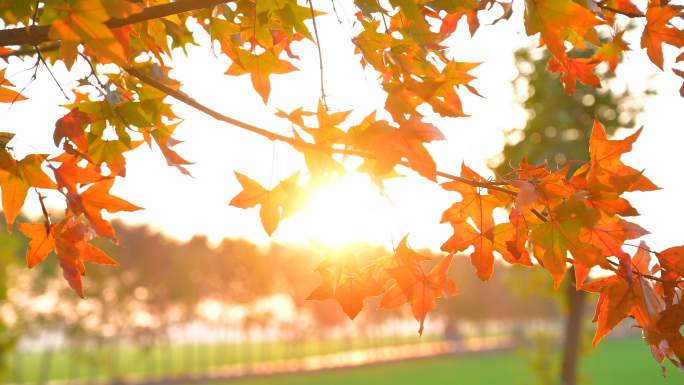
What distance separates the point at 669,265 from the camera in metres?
1.64

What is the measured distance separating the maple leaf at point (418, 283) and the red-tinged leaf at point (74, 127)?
1011 millimetres

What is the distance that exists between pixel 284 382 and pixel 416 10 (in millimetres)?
32802

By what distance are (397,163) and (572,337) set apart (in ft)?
40.7

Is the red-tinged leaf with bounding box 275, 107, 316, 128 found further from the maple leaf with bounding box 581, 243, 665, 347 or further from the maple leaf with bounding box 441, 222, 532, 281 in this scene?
the maple leaf with bounding box 581, 243, 665, 347

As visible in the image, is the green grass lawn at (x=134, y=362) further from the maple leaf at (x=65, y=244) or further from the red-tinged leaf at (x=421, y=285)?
the maple leaf at (x=65, y=244)

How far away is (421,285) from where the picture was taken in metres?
1.84

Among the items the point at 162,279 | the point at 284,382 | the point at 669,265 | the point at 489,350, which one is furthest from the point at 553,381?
the point at 489,350

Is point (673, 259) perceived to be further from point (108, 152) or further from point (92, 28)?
point (108, 152)

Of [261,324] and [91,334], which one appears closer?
[91,334]

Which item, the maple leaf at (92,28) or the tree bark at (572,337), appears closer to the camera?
the maple leaf at (92,28)

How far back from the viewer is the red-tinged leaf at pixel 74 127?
70.5 inches

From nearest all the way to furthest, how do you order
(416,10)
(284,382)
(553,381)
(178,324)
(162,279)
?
(416,10), (553,381), (284,382), (162,279), (178,324)

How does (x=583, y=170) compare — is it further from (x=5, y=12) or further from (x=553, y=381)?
(x=553, y=381)

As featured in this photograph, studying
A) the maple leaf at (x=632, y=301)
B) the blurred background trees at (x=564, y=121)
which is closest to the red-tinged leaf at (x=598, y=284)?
the maple leaf at (x=632, y=301)
